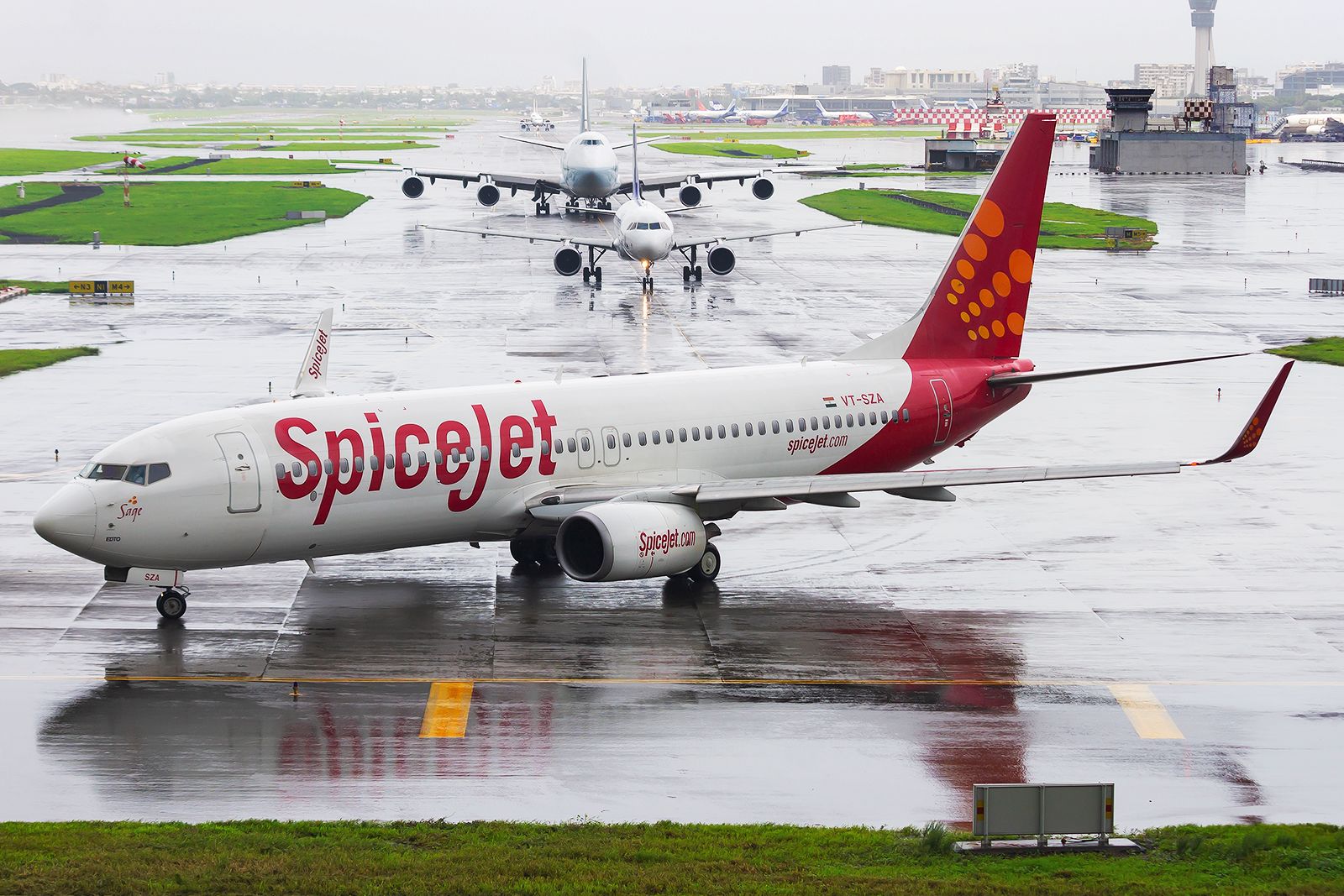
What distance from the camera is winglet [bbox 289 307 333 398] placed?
38.6m

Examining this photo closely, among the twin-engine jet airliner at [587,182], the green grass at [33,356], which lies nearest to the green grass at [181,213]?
the twin-engine jet airliner at [587,182]

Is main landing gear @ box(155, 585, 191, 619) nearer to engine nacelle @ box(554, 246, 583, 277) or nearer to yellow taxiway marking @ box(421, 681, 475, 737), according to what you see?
yellow taxiway marking @ box(421, 681, 475, 737)

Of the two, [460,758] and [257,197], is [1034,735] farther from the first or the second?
[257,197]

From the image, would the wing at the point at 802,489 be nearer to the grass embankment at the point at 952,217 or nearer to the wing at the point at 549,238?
the wing at the point at 549,238

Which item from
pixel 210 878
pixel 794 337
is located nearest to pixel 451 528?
pixel 210 878

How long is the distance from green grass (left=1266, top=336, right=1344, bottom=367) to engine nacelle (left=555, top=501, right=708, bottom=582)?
38.6 m

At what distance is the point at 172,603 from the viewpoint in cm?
3105

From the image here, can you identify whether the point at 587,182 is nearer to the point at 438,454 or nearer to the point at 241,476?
the point at 438,454

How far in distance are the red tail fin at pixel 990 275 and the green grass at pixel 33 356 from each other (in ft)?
114

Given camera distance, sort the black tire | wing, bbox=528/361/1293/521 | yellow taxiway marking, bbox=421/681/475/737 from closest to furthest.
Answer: yellow taxiway marking, bbox=421/681/475/737, wing, bbox=528/361/1293/521, the black tire

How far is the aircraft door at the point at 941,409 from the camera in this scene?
3762 centimetres

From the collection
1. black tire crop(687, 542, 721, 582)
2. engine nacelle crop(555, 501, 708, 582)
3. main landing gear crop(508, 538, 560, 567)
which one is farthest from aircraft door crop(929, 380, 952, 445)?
main landing gear crop(508, 538, 560, 567)

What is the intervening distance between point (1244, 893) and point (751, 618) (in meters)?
14.0

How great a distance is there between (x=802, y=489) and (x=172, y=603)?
1218cm
